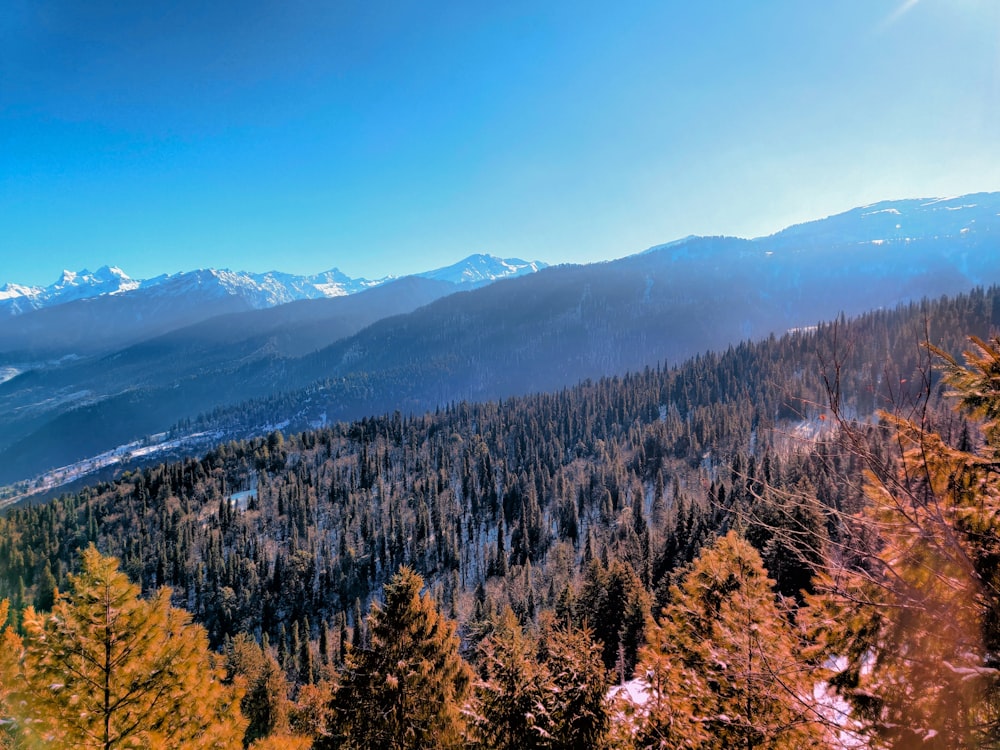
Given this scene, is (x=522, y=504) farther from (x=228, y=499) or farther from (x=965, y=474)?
(x=965, y=474)

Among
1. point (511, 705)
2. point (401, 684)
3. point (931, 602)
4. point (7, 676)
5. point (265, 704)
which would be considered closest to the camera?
point (931, 602)

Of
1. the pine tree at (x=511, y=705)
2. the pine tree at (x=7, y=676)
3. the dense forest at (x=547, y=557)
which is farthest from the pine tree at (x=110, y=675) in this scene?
the pine tree at (x=511, y=705)

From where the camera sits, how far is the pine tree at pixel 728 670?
21.6ft

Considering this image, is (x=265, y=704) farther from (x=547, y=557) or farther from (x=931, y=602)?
(x=547, y=557)

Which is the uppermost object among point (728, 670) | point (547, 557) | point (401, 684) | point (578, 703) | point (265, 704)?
point (728, 670)

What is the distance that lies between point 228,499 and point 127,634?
175736 millimetres

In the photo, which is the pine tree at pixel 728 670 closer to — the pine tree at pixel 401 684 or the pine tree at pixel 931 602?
the pine tree at pixel 931 602

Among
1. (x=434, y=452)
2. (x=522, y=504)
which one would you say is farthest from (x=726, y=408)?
(x=434, y=452)

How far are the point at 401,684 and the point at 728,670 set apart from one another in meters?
10.5

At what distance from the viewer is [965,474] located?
655cm

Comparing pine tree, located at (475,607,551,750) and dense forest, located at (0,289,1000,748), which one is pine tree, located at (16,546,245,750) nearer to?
dense forest, located at (0,289,1000,748)

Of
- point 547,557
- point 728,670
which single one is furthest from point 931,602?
point 547,557

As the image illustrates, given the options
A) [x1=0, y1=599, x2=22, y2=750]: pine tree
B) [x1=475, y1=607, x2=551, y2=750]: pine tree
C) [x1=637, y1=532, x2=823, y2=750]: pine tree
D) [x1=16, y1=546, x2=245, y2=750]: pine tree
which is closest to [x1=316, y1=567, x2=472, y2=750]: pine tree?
[x1=475, y1=607, x2=551, y2=750]: pine tree

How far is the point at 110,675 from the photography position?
422 inches
